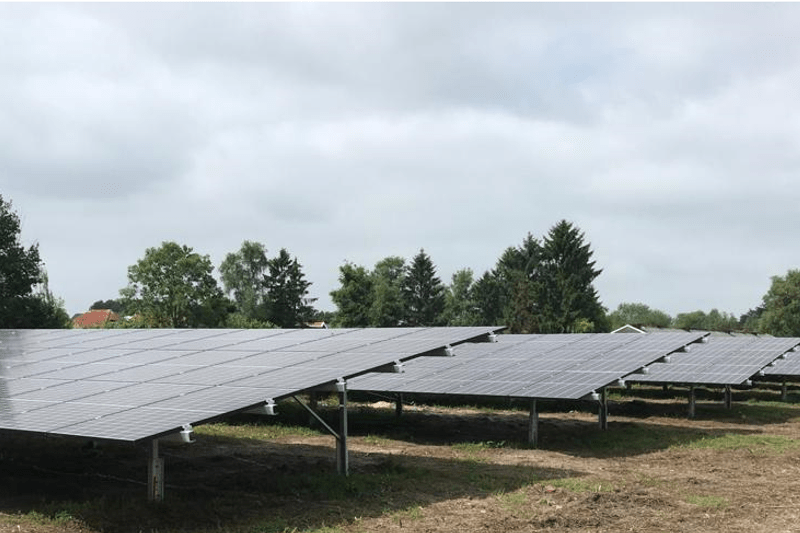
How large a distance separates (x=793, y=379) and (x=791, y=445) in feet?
83.6

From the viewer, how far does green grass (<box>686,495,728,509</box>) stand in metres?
→ 14.3

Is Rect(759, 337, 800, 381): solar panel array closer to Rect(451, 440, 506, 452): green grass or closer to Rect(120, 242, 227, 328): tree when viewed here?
Rect(451, 440, 506, 452): green grass

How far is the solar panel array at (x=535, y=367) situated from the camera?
22172mm

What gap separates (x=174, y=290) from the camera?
85.2 meters

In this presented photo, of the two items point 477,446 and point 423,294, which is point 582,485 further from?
point 423,294

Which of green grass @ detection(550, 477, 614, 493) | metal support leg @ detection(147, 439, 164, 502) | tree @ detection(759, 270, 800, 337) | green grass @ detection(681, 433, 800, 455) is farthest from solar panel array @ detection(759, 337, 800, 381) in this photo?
tree @ detection(759, 270, 800, 337)

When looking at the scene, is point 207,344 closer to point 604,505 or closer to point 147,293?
point 604,505

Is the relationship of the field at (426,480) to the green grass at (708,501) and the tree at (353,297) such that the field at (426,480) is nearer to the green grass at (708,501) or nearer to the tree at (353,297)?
the green grass at (708,501)

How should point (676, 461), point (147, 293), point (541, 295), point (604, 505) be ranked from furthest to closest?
1. point (541, 295)
2. point (147, 293)
3. point (676, 461)
4. point (604, 505)

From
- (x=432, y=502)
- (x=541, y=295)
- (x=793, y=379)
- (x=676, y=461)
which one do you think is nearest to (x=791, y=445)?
(x=676, y=461)

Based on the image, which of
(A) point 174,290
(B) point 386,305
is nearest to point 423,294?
(B) point 386,305

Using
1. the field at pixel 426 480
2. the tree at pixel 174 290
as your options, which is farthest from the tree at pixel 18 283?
the field at pixel 426 480

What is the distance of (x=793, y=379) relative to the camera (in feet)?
148

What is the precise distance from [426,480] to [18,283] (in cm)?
4962
